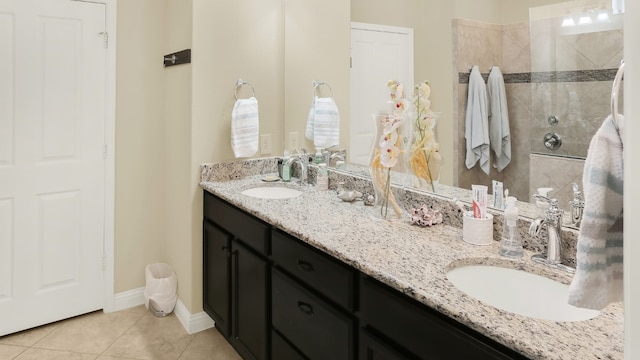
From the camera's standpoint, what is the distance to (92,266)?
9.07 feet

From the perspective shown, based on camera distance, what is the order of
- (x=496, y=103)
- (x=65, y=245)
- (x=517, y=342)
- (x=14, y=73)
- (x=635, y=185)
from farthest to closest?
(x=65, y=245)
(x=14, y=73)
(x=496, y=103)
(x=517, y=342)
(x=635, y=185)

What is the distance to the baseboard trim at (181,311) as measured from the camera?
103 inches

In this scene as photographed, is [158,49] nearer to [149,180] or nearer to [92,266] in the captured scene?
[149,180]

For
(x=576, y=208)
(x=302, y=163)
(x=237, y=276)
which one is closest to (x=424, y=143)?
(x=576, y=208)

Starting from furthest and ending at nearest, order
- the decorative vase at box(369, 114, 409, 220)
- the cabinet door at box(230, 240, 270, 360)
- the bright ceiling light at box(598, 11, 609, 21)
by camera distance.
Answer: the cabinet door at box(230, 240, 270, 360) → the decorative vase at box(369, 114, 409, 220) → the bright ceiling light at box(598, 11, 609, 21)

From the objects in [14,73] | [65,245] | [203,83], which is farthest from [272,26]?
[65,245]

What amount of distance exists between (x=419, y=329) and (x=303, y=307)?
62 centimetres

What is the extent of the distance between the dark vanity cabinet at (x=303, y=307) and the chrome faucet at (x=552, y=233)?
0.47 meters

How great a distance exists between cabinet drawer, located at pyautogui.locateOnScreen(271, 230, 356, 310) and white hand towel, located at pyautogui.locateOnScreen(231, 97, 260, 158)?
905 mm

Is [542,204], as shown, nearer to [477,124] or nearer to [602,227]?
[477,124]

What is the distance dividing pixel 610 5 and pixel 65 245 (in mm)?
2949

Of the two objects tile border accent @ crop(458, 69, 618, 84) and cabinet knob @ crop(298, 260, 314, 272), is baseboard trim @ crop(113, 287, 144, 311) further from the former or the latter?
tile border accent @ crop(458, 69, 618, 84)

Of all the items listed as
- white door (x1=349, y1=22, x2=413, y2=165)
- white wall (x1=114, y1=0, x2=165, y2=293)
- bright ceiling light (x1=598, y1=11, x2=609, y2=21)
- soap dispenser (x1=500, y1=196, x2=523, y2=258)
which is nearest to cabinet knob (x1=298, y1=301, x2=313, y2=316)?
soap dispenser (x1=500, y1=196, x2=523, y2=258)

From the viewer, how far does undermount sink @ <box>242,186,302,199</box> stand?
250cm
